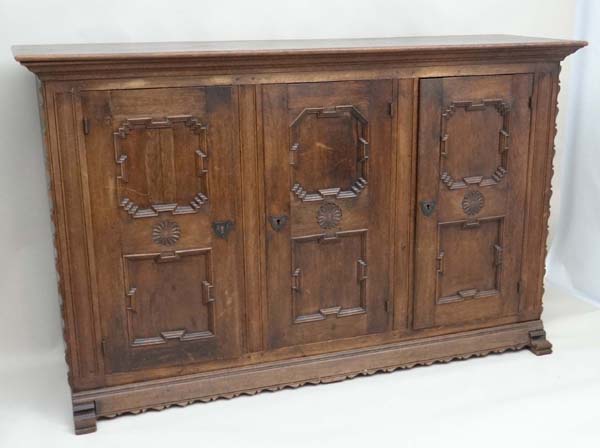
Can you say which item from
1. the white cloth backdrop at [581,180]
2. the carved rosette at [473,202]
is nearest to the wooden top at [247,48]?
the carved rosette at [473,202]

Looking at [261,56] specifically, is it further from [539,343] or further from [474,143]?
[539,343]

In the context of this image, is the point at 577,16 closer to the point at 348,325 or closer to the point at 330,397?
the point at 348,325

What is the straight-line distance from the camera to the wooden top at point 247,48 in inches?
101

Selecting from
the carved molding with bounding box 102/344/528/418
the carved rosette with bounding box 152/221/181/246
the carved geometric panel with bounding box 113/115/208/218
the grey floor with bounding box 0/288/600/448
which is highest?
the carved geometric panel with bounding box 113/115/208/218

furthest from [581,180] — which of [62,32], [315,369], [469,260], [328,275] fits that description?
[62,32]

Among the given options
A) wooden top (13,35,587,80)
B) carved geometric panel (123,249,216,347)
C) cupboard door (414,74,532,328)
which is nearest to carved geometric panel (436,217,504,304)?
cupboard door (414,74,532,328)

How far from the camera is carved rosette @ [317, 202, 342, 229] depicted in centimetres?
295

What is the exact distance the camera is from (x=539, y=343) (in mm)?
3354

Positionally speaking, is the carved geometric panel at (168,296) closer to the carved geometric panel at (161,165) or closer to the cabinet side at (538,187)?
the carved geometric panel at (161,165)

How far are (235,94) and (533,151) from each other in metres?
1.16

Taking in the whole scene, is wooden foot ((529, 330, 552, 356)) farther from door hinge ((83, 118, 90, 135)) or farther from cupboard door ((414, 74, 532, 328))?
door hinge ((83, 118, 90, 135))

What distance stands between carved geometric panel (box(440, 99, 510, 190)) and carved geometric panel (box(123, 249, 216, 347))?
934 millimetres

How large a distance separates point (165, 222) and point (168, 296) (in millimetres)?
260

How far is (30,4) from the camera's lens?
10.4 ft
